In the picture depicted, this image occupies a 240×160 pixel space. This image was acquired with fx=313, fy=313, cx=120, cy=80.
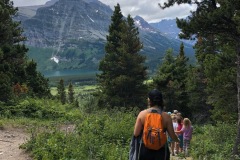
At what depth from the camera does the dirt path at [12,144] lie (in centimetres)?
979

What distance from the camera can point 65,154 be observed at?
846 cm

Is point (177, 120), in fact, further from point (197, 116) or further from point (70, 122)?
point (197, 116)

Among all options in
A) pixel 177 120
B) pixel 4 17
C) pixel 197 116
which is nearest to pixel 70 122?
pixel 177 120

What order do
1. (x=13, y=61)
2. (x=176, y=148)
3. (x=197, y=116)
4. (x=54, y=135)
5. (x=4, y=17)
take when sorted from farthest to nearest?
(x=197, y=116) < (x=13, y=61) < (x=4, y=17) < (x=176, y=148) < (x=54, y=135)

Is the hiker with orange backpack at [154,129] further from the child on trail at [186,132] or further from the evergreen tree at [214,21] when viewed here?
the evergreen tree at [214,21]

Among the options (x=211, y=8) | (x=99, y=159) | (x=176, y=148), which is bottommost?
(x=176, y=148)

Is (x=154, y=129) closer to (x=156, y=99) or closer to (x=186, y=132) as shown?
(x=156, y=99)

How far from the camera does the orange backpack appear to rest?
5.23 metres

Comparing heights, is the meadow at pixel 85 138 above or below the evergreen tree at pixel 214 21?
below

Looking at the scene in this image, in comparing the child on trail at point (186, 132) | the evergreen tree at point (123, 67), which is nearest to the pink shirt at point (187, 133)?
the child on trail at point (186, 132)

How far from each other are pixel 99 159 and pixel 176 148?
209 inches

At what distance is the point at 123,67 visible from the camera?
3484 centimetres

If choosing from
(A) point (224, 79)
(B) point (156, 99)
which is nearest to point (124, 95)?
(A) point (224, 79)

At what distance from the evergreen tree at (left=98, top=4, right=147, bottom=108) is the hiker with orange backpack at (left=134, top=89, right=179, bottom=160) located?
93.3ft
